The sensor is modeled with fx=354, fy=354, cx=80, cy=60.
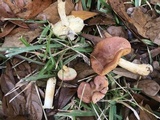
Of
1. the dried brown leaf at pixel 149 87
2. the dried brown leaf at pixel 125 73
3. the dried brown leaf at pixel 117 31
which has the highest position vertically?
the dried brown leaf at pixel 117 31

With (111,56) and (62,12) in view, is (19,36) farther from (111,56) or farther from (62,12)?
(111,56)

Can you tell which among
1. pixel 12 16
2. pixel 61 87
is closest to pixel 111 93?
pixel 61 87

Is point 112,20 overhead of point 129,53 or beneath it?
overhead

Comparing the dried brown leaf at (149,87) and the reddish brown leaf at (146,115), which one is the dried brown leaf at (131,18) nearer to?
the dried brown leaf at (149,87)

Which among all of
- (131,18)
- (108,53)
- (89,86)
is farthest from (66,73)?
A: (131,18)

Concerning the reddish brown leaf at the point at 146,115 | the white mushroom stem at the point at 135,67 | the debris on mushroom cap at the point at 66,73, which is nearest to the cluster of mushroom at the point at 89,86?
the debris on mushroom cap at the point at 66,73

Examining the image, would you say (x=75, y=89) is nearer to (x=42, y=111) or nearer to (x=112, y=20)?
(x=42, y=111)
